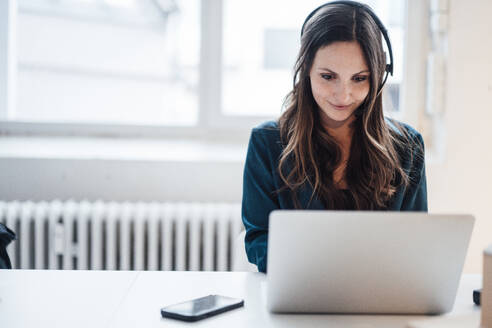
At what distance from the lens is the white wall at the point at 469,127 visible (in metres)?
2.44

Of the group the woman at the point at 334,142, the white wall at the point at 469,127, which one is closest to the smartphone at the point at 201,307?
the woman at the point at 334,142

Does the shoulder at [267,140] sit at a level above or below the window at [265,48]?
below

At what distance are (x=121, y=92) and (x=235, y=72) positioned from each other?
497mm

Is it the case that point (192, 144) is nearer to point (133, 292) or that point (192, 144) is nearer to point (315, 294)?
point (133, 292)

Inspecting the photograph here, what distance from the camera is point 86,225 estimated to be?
7.84 ft

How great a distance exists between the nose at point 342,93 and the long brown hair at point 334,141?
2.7 inches

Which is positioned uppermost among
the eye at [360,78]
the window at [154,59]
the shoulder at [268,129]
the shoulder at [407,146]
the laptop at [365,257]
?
the window at [154,59]

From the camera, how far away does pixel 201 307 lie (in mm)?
1139

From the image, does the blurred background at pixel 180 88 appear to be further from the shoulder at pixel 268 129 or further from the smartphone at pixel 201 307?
the smartphone at pixel 201 307

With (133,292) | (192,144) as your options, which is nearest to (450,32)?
(192,144)

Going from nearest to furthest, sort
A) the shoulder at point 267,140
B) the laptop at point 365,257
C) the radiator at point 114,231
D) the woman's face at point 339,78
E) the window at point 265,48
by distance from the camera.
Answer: the laptop at point 365,257
the woman's face at point 339,78
the shoulder at point 267,140
the radiator at point 114,231
the window at point 265,48

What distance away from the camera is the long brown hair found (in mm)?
1555

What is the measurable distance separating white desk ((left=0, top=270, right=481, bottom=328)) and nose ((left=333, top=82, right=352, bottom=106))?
48 centimetres

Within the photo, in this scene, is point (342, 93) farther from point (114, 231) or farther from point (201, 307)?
point (114, 231)
